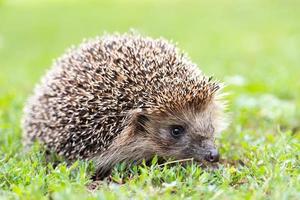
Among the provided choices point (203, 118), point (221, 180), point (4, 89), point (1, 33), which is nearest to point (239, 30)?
point (1, 33)

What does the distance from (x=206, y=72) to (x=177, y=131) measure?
3.70m

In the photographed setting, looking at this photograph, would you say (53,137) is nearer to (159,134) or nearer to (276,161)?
(159,134)

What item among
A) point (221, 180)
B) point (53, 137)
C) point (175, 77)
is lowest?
point (221, 180)

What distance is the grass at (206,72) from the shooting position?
11.6ft

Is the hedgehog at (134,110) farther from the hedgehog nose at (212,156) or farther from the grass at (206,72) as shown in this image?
the grass at (206,72)

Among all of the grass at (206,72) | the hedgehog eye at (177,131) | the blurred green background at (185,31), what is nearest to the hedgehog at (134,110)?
the hedgehog eye at (177,131)

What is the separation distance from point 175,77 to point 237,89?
2683 mm

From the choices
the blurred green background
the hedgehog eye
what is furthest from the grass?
the hedgehog eye

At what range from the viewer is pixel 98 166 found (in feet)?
14.3

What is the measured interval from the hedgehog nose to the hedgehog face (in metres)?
0.08

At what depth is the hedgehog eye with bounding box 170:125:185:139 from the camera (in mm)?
4477

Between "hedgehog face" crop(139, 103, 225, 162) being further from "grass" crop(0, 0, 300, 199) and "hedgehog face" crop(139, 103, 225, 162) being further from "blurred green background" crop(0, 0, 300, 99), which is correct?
"blurred green background" crop(0, 0, 300, 99)

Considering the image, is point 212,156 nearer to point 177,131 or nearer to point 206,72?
point 177,131

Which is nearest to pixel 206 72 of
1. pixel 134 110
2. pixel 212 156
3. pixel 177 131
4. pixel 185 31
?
pixel 177 131
